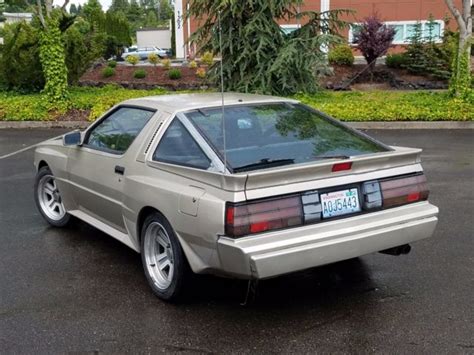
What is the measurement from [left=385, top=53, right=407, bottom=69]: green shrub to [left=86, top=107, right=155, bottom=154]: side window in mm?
18510

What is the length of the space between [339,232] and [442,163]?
5.90 meters

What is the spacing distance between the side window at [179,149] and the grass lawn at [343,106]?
968 cm

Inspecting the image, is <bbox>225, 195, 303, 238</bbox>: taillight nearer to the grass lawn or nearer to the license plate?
the license plate

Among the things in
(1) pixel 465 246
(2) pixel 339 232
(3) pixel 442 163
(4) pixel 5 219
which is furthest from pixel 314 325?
(3) pixel 442 163

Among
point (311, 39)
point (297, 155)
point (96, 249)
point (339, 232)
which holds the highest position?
point (311, 39)

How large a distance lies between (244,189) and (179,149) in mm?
867

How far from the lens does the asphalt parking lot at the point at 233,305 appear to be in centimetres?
369

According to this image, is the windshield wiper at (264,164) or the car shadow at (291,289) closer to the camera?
the windshield wiper at (264,164)

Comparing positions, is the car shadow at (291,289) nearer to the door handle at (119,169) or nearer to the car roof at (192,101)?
the door handle at (119,169)

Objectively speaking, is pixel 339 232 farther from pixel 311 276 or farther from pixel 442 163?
pixel 442 163

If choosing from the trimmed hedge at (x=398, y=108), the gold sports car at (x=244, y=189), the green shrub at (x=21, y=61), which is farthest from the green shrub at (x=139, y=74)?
the gold sports car at (x=244, y=189)

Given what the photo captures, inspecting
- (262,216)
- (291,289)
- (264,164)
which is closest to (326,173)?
(264,164)

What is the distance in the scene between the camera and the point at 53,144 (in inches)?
236

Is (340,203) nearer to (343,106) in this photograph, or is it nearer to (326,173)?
(326,173)
